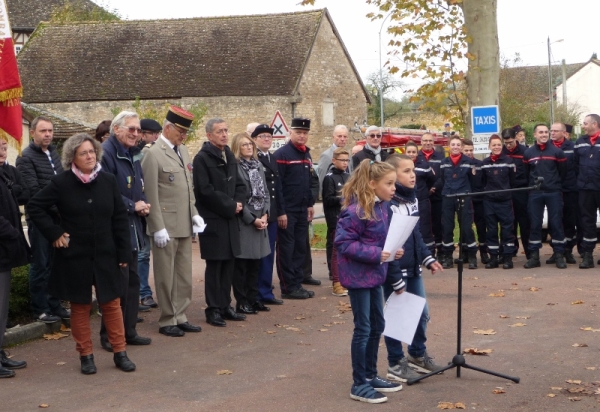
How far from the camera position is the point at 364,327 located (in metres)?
7.11

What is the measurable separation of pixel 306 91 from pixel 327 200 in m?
39.7

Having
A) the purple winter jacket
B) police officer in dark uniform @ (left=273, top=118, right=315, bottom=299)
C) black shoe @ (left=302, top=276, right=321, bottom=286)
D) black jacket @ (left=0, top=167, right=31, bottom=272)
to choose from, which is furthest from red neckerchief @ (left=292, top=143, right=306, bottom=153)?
the purple winter jacket

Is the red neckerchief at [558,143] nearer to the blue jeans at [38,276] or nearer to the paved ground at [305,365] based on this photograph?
the paved ground at [305,365]

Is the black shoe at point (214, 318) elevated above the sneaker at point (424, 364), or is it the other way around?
the black shoe at point (214, 318)

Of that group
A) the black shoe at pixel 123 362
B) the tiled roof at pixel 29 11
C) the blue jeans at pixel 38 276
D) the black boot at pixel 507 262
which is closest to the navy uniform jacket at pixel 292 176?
the blue jeans at pixel 38 276

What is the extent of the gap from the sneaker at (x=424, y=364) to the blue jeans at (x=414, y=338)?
0.04 metres

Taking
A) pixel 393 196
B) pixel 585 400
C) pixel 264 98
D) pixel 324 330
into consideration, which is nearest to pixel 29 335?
pixel 324 330

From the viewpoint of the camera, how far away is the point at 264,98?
1982 inches

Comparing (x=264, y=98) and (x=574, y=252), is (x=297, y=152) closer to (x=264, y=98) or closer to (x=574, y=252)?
(x=574, y=252)

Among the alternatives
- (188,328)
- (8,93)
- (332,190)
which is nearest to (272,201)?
(332,190)

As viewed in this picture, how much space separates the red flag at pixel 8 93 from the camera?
9.34 m

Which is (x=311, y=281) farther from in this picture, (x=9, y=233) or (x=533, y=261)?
(x=9, y=233)

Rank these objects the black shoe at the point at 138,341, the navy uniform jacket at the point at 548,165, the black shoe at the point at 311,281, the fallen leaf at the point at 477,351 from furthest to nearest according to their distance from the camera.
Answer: the navy uniform jacket at the point at 548,165, the black shoe at the point at 311,281, the black shoe at the point at 138,341, the fallen leaf at the point at 477,351

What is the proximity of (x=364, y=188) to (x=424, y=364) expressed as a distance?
5.87 feet
